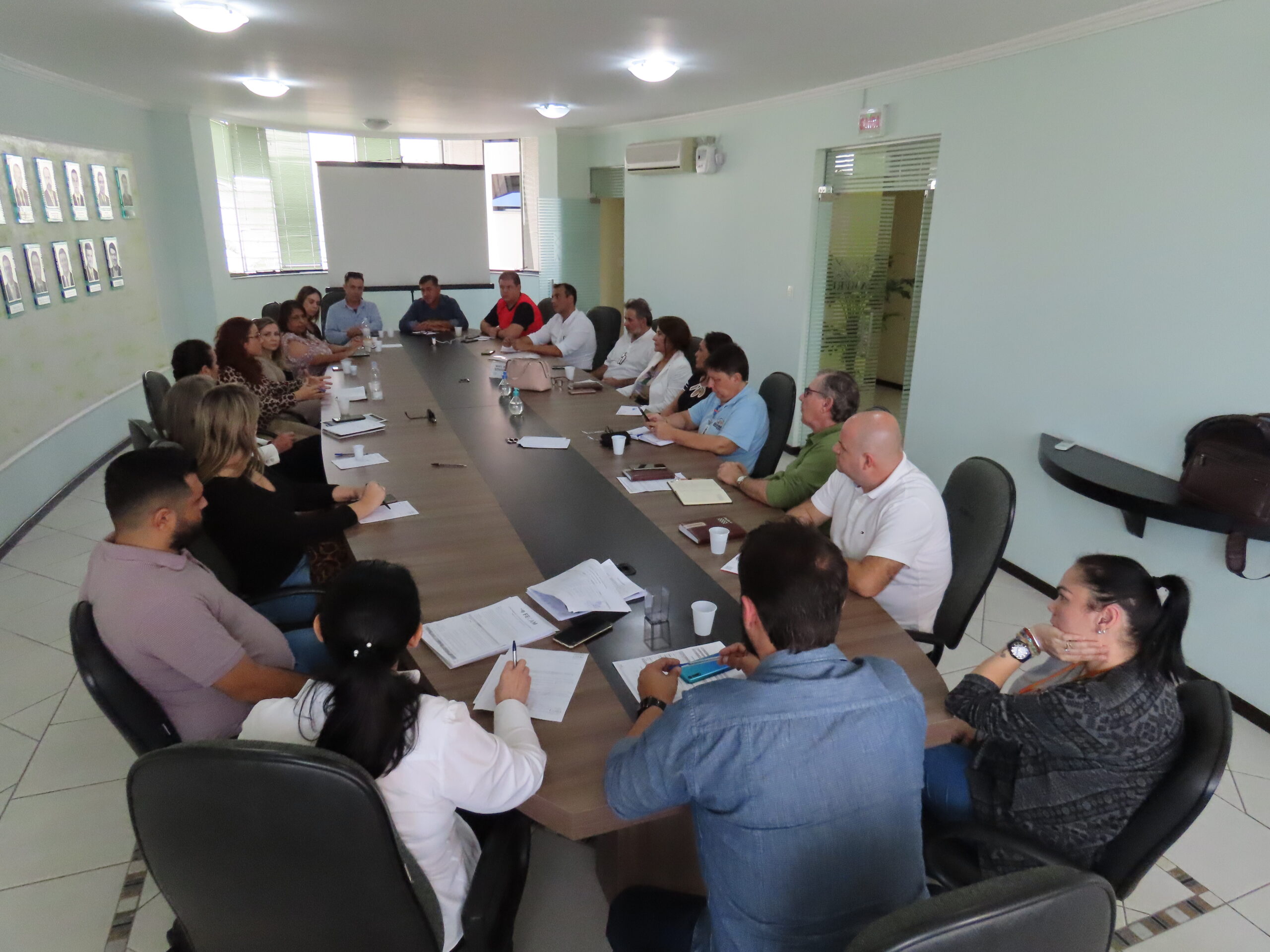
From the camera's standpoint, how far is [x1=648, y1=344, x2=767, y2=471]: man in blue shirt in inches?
143

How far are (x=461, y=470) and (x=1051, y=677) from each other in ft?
7.65

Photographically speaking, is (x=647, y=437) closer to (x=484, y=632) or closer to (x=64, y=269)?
(x=484, y=632)

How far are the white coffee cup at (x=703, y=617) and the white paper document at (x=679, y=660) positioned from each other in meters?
0.04

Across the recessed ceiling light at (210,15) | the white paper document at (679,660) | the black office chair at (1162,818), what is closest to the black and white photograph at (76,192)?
the recessed ceiling light at (210,15)

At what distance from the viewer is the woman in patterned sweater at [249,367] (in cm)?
432

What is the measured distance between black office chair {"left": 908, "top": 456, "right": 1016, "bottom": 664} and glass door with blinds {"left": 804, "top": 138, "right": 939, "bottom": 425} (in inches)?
97.1

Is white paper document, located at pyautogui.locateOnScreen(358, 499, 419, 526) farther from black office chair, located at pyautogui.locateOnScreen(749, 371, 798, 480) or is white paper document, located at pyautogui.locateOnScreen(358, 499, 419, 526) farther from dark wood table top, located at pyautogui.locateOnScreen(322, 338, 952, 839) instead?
black office chair, located at pyautogui.locateOnScreen(749, 371, 798, 480)

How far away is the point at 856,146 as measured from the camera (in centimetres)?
516

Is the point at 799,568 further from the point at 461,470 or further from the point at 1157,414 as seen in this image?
the point at 1157,414

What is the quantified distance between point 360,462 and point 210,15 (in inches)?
80.1

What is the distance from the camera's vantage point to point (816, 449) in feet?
9.95


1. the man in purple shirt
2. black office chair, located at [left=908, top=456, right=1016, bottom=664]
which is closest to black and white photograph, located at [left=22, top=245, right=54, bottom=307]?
the man in purple shirt

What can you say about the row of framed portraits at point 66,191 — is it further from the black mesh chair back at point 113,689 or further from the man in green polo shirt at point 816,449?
the man in green polo shirt at point 816,449

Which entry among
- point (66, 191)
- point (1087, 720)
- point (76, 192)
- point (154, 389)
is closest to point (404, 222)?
point (76, 192)
